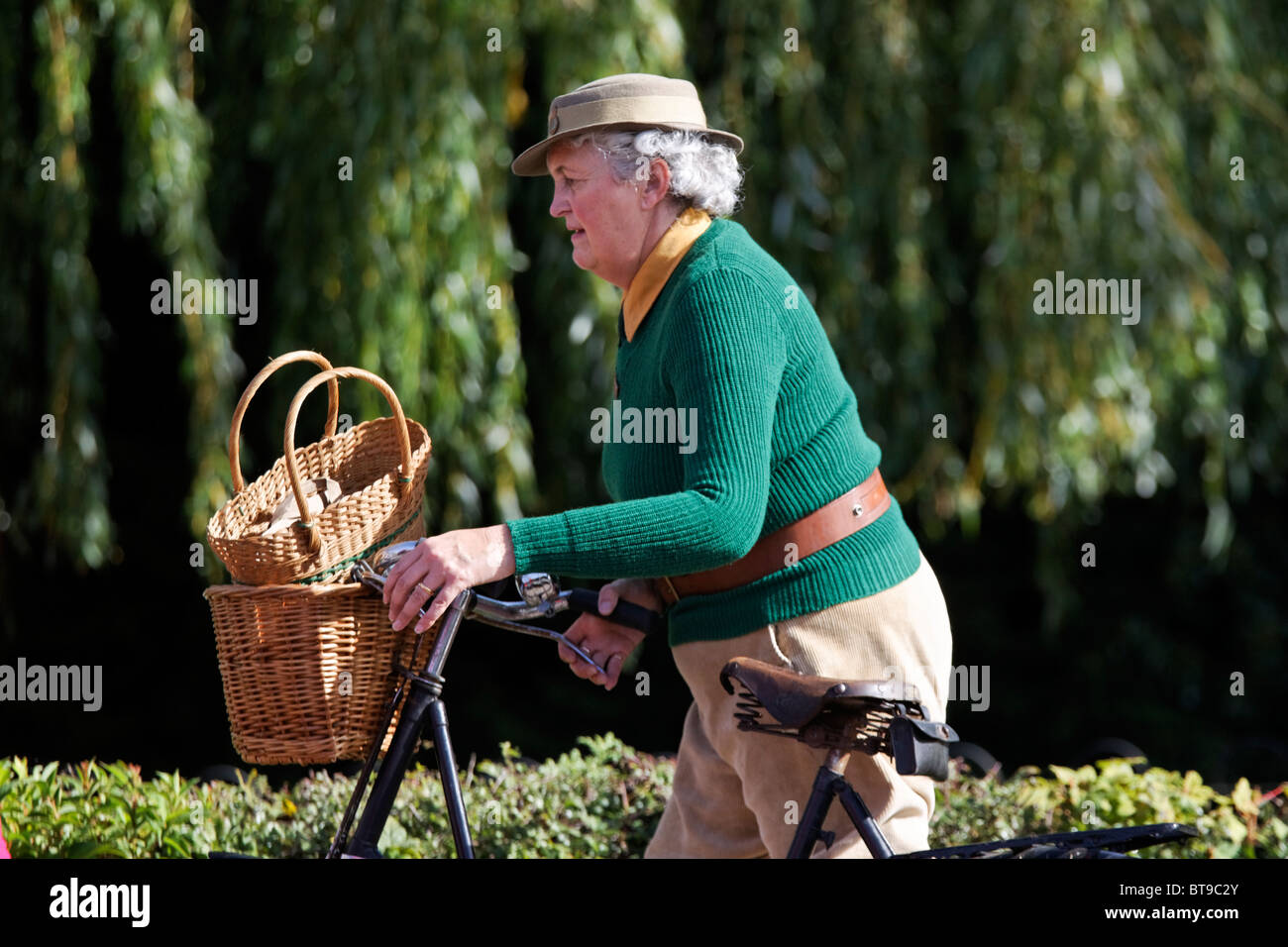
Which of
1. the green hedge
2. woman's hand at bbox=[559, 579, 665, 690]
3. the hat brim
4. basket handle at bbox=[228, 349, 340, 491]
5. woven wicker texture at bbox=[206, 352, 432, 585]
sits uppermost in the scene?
the hat brim

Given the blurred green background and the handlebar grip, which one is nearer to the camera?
the handlebar grip

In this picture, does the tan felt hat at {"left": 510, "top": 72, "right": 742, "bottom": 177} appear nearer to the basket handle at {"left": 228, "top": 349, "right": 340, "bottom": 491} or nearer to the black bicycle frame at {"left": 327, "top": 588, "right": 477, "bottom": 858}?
the basket handle at {"left": 228, "top": 349, "right": 340, "bottom": 491}

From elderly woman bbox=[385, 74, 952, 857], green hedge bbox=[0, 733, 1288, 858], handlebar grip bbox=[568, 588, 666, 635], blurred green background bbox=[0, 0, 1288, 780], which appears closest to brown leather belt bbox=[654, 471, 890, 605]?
elderly woman bbox=[385, 74, 952, 857]

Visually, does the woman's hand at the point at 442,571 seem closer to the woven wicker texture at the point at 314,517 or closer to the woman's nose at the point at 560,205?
the woven wicker texture at the point at 314,517

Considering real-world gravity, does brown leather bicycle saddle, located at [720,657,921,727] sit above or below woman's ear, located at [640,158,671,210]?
below

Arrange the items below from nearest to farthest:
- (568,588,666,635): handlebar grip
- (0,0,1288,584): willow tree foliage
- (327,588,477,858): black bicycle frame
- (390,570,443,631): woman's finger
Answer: (390,570,443,631): woman's finger < (327,588,477,858): black bicycle frame < (568,588,666,635): handlebar grip < (0,0,1288,584): willow tree foliage

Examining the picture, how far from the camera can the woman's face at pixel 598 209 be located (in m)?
2.51

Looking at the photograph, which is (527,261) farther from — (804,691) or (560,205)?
(804,691)

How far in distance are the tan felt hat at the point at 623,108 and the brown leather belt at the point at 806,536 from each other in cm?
68

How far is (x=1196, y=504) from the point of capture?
6.96m

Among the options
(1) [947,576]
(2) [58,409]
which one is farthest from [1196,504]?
(2) [58,409]

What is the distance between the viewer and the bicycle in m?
2.22

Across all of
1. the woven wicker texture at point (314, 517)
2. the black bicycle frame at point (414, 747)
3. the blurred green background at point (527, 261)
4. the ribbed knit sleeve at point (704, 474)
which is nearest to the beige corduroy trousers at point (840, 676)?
the ribbed knit sleeve at point (704, 474)
